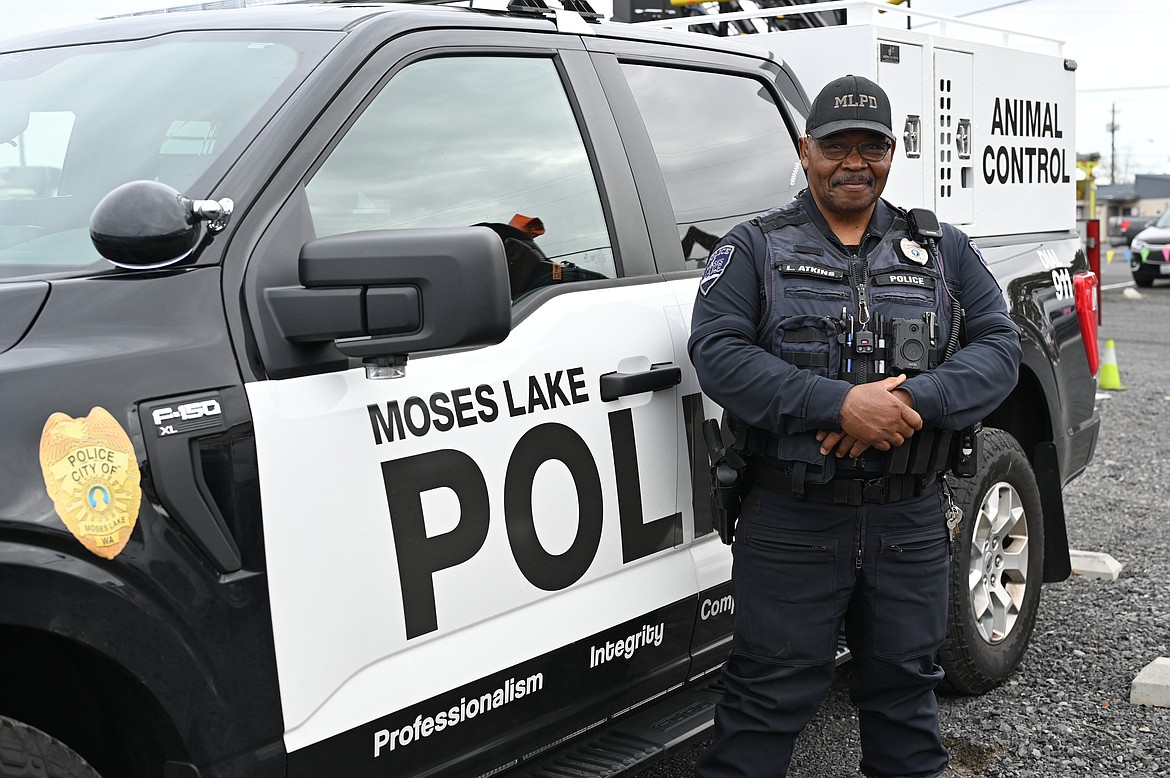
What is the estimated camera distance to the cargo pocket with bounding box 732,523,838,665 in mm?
2863

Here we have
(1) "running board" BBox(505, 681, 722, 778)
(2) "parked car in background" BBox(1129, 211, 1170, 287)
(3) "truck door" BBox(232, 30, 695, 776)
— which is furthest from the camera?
(2) "parked car in background" BBox(1129, 211, 1170, 287)

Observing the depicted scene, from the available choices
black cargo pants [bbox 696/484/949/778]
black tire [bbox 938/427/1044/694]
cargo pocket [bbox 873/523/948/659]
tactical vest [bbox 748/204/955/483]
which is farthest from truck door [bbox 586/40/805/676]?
black tire [bbox 938/427/1044/694]

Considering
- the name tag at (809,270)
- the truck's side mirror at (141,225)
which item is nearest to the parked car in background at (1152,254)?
the name tag at (809,270)

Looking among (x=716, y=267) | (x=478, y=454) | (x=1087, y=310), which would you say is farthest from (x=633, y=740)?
(x=1087, y=310)

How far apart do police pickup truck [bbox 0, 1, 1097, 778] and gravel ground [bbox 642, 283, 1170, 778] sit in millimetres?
940

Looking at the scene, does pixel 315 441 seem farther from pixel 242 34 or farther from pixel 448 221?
pixel 242 34

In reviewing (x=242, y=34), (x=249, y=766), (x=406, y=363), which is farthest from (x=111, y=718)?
(x=242, y=34)

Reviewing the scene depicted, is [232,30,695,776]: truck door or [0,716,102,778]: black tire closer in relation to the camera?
[0,716,102,778]: black tire

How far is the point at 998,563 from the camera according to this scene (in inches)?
162

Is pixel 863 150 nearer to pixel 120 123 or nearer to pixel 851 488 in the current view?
pixel 851 488

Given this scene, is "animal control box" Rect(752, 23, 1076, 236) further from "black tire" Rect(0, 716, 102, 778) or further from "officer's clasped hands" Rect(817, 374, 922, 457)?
"black tire" Rect(0, 716, 102, 778)

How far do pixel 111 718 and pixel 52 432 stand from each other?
1.73 ft

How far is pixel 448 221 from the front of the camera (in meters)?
2.59

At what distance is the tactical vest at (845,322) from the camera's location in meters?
2.82
